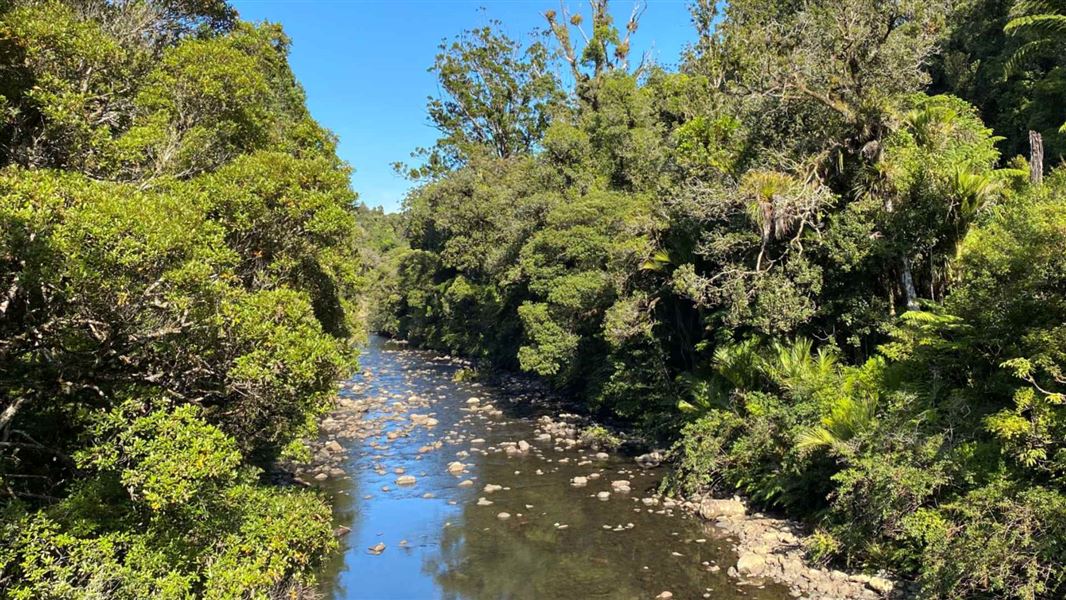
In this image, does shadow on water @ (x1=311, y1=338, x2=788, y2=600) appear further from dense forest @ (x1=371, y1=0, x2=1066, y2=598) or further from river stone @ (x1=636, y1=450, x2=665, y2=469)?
dense forest @ (x1=371, y1=0, x2=1066, y2=598)

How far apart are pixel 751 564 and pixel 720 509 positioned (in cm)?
251

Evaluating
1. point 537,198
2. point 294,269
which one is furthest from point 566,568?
point 537,198

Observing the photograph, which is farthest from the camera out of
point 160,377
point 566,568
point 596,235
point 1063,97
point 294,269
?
point 596,235

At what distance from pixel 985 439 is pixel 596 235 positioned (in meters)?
15.2

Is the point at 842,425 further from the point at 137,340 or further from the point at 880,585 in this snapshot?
the point at 137,340

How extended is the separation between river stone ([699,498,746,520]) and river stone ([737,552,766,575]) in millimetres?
2081

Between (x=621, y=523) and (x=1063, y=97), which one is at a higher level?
(x=1063, y=97)

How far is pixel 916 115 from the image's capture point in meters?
13.8

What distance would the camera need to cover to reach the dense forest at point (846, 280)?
852cm

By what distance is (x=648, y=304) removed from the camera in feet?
59.8

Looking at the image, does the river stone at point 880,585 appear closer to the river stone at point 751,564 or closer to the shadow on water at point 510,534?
the shadow on water at point 510,534

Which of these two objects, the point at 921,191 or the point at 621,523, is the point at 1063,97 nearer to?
the point at 921,191

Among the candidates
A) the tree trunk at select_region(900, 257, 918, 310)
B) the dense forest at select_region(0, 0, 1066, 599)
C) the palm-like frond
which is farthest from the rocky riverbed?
the tree trunk at select_region(900, 257, 918, 310)

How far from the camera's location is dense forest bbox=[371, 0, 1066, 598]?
852cm
